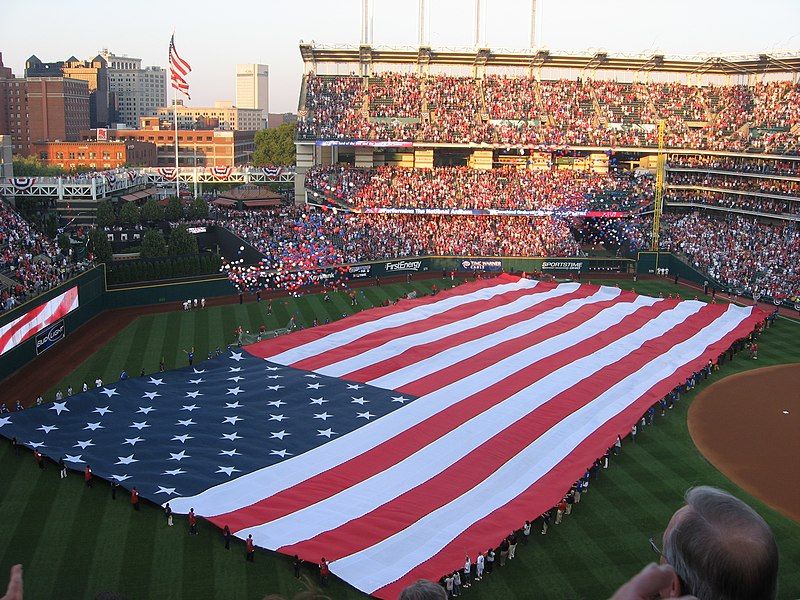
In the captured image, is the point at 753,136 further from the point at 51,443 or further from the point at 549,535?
the point at 51,443

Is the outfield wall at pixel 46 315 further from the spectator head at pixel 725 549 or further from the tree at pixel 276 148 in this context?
the tree at pixel 276 148

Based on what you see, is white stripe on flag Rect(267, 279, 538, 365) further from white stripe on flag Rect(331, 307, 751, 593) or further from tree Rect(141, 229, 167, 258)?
tree Rect(141, 229, 167, 258)

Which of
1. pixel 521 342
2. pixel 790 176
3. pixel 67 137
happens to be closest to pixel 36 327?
pixel 521 342

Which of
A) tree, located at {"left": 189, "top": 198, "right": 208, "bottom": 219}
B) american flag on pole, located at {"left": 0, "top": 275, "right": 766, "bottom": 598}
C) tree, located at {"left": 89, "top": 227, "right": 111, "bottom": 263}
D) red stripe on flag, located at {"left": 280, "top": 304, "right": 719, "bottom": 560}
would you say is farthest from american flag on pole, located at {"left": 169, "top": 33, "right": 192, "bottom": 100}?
red stripe on flag, located at {"left": 280, "top": 304, "right": 719, "bottom": 560}

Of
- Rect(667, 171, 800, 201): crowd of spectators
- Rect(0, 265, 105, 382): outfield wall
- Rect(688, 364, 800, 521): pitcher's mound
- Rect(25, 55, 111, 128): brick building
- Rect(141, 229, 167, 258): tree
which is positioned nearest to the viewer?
Rect(688, 364, 800, 521): pitcher's mound

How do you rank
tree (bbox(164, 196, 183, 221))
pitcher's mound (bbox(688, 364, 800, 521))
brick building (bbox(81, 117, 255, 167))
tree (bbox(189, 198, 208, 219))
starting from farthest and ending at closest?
brick building (bbox(81, 117, 255, 167)) → tree (bbox(189, 198, 208, 219)) → tree (bbox(164, 196, 183, 221)) → pitcher's mound (bbox(688, 364, 800, 521))

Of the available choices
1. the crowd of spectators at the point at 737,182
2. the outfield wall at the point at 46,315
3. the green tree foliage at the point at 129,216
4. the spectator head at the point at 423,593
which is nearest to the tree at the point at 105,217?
the green tree foliage at the point at 129,216
